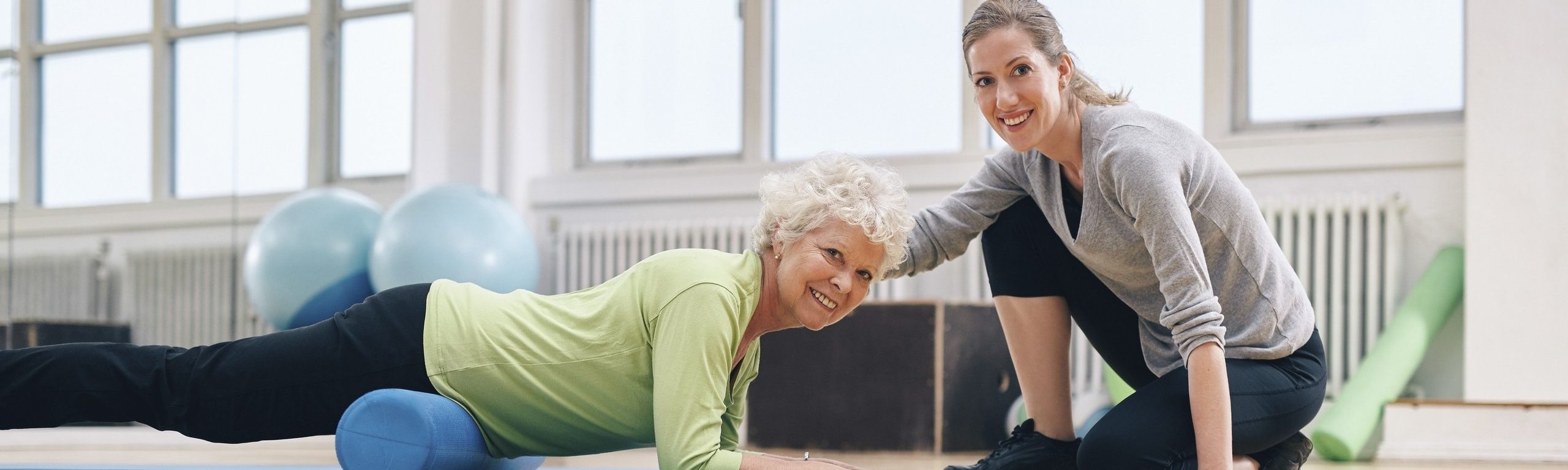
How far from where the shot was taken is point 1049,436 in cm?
185

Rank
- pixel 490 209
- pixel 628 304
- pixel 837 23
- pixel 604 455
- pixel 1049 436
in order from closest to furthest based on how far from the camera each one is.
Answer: pixel 628 304 → pixel 1049 436 → pixel 604 455 → pixel 490 209 → pixel 837 23

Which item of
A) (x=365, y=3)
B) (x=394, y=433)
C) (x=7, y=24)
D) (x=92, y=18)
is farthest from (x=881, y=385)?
(x=7, y=24)

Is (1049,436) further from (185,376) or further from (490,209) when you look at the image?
(490,209)

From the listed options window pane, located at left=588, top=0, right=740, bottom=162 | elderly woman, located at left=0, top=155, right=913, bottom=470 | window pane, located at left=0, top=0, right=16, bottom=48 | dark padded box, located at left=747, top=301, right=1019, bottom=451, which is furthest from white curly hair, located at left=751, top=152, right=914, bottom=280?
window pane, located at left=588, top=0, right=740, bottom=162

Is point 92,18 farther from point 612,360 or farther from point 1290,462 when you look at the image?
point 1290,462

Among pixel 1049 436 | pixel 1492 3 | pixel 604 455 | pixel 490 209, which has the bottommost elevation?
pixel 604 455

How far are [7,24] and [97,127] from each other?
0.36 meters

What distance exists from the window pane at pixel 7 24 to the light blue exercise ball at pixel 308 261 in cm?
83

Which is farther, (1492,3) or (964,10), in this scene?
(964,10)

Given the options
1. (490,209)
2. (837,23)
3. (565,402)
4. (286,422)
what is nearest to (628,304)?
(565,402)

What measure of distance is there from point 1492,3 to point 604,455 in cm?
263

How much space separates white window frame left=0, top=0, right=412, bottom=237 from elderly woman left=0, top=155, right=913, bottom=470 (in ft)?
7.15

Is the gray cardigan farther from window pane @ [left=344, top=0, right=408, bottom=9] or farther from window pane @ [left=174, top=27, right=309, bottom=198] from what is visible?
window pane @ [left=344, top=0, right=408, bottom=9]

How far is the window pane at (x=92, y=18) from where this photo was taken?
3.51m
